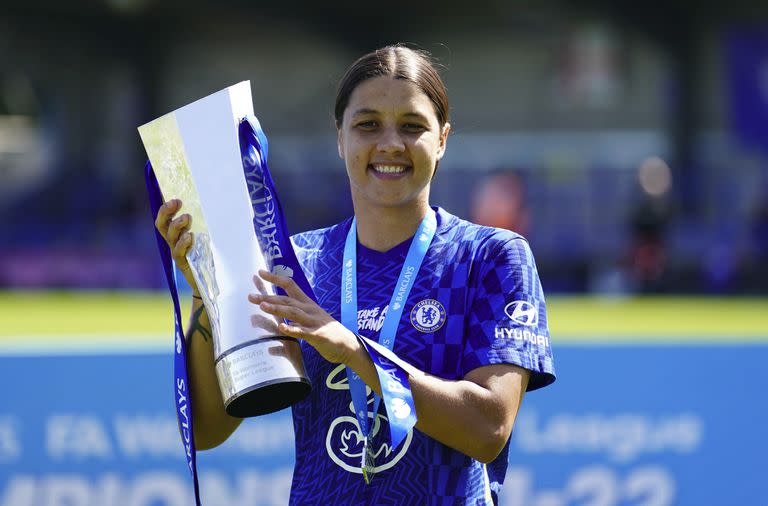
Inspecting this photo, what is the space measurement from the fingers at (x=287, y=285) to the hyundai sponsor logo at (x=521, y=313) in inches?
15.5

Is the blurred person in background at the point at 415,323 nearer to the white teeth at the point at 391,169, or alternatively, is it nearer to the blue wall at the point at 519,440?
the white teeth at the point at 391,169

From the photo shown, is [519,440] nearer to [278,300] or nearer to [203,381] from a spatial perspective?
[203,381]

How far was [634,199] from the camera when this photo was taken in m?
15.5

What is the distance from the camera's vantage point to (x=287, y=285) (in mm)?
1882

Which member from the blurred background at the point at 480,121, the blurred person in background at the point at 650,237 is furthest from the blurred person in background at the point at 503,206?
the blurred person in background at the point at 650,237

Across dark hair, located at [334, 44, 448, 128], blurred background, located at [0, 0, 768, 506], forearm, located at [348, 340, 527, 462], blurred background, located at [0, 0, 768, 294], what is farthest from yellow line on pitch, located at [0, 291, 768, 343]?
forearm, located at [348, 340, 527, 462]

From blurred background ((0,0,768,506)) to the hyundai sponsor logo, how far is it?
1.06 meters

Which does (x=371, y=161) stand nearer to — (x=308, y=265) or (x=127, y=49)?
(x=308, y=265)

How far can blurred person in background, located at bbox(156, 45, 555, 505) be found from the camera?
6.56 ft

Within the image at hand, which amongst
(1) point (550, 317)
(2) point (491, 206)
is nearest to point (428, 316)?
(1) point (550, 317)

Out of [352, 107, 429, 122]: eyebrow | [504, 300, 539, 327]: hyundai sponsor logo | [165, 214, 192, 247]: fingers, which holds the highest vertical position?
[352, 107, 429, 122]: eyebrow

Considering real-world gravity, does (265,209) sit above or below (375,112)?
below

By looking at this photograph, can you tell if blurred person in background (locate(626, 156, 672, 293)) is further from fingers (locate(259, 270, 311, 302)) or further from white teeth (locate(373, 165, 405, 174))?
fingers (locate(259, 270, 311, 302))

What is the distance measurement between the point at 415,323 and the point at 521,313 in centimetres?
20
